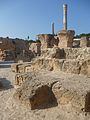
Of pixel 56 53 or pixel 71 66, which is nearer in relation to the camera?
pixel 71 66

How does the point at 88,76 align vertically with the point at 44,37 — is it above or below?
below

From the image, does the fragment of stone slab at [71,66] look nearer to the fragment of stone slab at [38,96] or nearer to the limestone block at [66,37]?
the fragment of stone slab at [38,96]

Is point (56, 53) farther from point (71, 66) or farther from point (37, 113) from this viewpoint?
point (37, 113)

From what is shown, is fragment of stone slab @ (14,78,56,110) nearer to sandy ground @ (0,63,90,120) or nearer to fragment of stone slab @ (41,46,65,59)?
sandy ground @ (0,63,90,120)

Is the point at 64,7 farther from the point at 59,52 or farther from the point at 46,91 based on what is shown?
the point at 46,91

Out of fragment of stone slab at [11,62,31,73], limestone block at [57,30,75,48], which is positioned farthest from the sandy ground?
limestone block at [57,30,75,48]

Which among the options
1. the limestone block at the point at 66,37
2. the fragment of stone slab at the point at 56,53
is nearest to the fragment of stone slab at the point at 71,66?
the fragment of stone slab at the point at 56,53

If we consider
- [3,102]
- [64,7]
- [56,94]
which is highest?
[64,7]

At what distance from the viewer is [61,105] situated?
5746 millimetres

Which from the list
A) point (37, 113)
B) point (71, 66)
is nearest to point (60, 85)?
point (37, 113)

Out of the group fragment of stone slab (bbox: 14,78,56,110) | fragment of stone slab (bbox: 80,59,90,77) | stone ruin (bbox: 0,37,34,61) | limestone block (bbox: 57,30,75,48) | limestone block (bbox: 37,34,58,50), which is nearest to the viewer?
fragment of stone slab (bbox: 14,78,56,110)

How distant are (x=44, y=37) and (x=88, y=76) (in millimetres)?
16250

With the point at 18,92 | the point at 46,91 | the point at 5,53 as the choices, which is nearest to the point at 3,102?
the point at 18,92

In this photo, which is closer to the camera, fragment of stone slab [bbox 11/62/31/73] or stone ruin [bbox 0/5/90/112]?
stone ruin [bbox 0/5/90/112]
